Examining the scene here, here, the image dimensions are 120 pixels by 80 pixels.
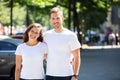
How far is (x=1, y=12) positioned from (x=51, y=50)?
70827mm

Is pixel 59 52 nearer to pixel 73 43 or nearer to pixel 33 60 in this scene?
pixel 73 43

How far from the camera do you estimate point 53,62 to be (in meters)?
5.95

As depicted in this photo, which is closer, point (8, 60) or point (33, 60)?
point (33, 60)

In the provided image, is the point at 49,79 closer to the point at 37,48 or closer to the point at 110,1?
the point at 37,48

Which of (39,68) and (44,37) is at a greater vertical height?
(44,37)

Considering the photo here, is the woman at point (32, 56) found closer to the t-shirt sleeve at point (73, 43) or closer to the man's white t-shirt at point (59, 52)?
the man's white t-shirt at point (59, 52)

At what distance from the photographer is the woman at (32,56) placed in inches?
237

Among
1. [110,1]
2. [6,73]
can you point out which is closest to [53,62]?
[6,73]

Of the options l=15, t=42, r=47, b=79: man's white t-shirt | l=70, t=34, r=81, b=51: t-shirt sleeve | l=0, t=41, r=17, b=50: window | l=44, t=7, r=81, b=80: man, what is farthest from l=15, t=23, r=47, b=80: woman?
l=0, t=41, r=17, b=50: window

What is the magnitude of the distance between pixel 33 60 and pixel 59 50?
0.37 metres

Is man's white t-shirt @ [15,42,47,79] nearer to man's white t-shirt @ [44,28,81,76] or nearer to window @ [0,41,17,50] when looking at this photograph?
man's white t-shirt @ [44,28,81,76]

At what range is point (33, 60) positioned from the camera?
6.02 m

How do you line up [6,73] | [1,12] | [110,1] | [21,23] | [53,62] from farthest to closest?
[21,23] < [1,12] < [110,1] < [6,73] < [53,62]

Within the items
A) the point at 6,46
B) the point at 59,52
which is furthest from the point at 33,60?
the point at 6,46
